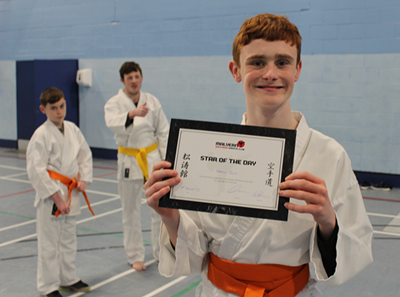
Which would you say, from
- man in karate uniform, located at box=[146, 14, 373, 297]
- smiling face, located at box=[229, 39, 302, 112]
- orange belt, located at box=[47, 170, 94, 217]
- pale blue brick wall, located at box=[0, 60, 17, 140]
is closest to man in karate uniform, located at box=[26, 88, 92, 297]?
orange belt, located at box=[47, 170, 94, 217]

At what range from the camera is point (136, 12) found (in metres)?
8.41

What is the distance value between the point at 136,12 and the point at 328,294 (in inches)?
278

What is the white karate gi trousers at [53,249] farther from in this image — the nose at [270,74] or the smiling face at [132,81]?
the nose at [270,74]

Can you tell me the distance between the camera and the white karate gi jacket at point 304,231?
131 cm

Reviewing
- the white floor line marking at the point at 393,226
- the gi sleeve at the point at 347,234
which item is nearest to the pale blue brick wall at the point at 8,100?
the white floor line marking at the point at 393,226

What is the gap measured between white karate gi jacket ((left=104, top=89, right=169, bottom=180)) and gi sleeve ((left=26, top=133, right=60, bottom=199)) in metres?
0.89

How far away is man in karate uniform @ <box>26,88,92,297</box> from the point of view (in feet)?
10.3

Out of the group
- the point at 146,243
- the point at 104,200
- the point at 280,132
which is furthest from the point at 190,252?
the point at 104,200

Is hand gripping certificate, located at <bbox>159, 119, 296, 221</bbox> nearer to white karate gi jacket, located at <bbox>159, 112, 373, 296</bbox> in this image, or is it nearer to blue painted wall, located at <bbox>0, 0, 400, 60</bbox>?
white karate gi jacket, located at <bbox>159, 112, 373, 296</bbox>

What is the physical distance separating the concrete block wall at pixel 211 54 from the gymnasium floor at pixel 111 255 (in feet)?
4.55

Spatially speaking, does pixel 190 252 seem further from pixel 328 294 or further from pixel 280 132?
pixel 328 294

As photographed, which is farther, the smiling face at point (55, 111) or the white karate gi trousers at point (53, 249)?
the smiling face at point (55, 111)

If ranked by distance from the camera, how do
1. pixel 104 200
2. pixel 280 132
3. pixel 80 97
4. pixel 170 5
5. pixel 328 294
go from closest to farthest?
pixel 280 132 < pixel 328 294 < pixel 104 200 < pixel 170 5 < pixel 80 97

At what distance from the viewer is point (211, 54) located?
7668 millimetres
